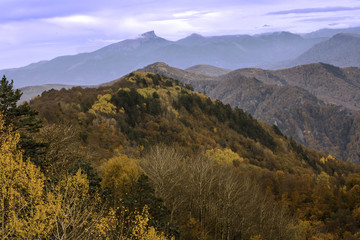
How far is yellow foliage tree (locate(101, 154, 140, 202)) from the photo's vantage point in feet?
122

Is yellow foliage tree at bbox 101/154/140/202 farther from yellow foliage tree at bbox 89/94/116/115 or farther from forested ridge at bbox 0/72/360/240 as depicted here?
yellow foliage tree at bbox 89/94/116/115

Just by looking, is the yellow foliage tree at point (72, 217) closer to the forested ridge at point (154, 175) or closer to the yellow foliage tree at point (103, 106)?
the forested ridge at point (154, 175)

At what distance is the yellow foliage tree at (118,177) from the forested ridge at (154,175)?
0.16 m

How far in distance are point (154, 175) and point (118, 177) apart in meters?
4.95

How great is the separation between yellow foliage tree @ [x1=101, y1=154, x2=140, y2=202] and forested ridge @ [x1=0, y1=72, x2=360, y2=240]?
0.52ft

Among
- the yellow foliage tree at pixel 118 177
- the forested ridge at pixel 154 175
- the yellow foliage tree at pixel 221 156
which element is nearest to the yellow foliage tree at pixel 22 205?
the forested ridge at pixel 154 175

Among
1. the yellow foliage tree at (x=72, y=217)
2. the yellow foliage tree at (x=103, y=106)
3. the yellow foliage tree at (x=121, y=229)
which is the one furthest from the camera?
the yellow foliage tree at (x=103, y=106)

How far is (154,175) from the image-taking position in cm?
4016

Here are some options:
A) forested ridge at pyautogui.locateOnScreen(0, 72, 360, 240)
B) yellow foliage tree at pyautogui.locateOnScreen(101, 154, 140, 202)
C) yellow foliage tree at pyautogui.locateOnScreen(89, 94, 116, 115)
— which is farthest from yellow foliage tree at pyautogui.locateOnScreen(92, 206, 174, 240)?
yellow foliage tree at pyautogui.locateOnScreen(89, 94, 116, 115)

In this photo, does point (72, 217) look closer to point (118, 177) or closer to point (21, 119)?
point (21, 119)

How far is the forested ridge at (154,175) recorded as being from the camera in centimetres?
2066

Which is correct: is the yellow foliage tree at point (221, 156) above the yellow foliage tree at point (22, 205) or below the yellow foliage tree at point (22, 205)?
below

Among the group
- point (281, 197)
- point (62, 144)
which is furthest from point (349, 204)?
point (62, 144)

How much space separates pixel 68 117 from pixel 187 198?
58.1 m
